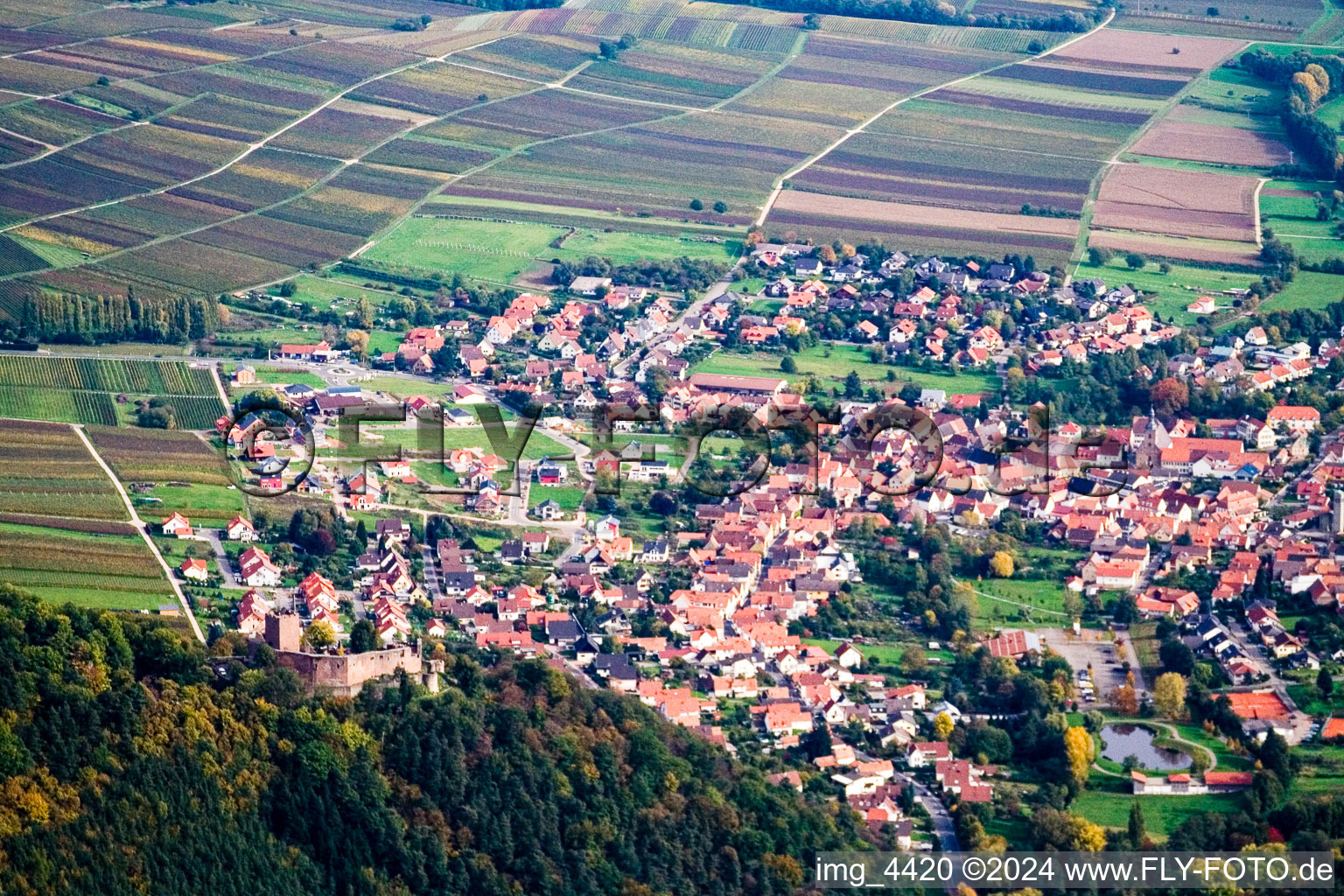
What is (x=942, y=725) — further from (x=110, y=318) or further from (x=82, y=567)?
(x=110, y=318)

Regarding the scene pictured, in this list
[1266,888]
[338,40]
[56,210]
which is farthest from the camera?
[338,40]

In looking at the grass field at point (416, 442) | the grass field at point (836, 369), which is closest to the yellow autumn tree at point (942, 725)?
the grass field at point (416, 442)

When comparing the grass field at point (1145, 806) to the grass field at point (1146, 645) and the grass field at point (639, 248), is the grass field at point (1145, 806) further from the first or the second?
the grass field at point (639, 248)

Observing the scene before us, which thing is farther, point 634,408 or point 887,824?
point 634,408

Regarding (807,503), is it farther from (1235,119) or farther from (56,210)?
(1235,119)

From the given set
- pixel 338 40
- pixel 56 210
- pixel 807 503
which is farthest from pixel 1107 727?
pixel 338 40

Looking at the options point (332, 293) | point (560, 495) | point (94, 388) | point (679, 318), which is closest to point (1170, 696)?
point (560, 495)
